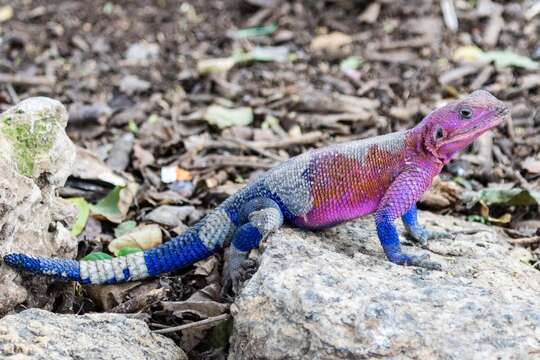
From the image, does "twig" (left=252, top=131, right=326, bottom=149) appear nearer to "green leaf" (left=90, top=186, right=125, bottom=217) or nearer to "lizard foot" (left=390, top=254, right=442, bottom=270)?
"green leaf" (left=90, top=186, right=125, bottom=217)

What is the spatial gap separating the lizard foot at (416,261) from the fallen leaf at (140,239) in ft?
5.85

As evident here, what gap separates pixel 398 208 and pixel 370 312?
1.14 m

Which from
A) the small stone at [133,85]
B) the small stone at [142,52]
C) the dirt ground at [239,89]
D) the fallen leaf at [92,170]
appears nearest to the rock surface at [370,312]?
the dirt ground at [239,89]

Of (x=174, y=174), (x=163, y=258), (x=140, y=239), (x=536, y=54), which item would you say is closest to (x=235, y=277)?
(x=163, y=258)

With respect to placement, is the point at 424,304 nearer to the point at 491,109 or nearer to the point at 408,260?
the point at 408,260

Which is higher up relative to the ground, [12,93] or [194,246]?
[194,246]

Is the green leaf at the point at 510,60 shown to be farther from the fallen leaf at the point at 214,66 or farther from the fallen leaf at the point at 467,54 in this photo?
the fallen leaf at the point at 214,66

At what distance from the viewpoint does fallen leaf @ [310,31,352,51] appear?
887 cm

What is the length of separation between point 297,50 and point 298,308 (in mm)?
5904

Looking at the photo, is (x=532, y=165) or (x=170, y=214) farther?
(x=532, y=165)

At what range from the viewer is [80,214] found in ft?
17.1

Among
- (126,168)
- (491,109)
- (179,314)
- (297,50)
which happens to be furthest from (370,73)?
(179,314)

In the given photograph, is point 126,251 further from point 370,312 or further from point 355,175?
point 370,312

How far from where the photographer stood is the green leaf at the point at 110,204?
5.50 meters
